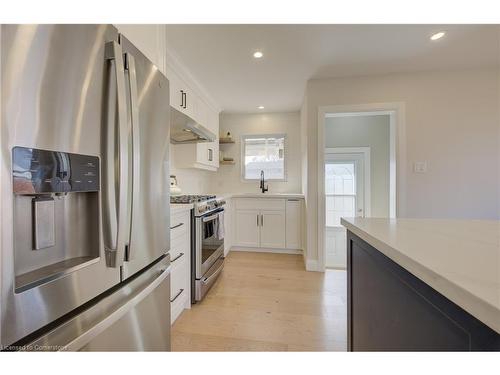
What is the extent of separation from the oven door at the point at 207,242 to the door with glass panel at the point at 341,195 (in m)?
2.33

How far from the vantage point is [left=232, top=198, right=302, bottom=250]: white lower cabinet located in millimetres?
3426

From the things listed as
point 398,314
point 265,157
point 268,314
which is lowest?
point 268,314

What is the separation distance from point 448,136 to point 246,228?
2829 mm

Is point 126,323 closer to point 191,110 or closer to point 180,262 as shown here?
point 180,262

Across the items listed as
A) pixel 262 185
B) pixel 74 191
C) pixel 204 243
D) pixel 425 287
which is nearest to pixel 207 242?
pixel 204 243

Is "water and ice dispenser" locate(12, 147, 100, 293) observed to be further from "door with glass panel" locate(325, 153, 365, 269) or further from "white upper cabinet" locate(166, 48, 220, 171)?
"door with glass panel" locate(325, 153, 365, 269)

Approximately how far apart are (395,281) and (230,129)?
3.87 m

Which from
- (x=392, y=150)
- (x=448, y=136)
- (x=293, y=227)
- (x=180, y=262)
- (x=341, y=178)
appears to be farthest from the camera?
(x=341, y=178)

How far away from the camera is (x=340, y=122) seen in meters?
3.96

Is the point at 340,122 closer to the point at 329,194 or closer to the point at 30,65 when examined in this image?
the point at 329,194

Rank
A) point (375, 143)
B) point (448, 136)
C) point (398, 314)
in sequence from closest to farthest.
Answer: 1. point (398, 314)
2. point (448, 136)
3. point (375, 143)

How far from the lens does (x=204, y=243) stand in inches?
84.3

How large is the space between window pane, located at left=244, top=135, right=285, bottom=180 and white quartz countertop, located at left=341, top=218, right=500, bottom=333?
3210mm
